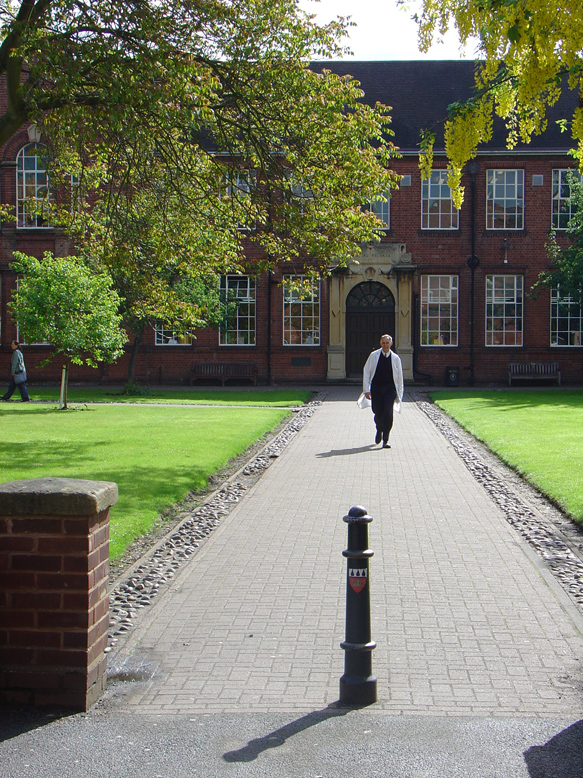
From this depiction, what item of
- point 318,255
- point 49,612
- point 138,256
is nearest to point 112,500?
point 49,612

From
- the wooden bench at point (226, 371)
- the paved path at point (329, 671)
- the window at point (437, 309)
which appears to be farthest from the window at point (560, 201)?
the paved path at point (329, 671)

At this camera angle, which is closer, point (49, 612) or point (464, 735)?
point (464, 735)

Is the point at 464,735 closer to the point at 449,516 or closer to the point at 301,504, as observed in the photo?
the point at 449,516

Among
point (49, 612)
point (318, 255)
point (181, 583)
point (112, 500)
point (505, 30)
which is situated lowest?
point (181, 583)

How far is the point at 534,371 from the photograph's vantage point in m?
31.5

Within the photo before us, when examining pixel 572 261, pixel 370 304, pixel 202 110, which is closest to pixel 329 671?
pixel 202 110

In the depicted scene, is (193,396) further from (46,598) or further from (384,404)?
(46,598)

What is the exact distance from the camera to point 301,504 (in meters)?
9.41

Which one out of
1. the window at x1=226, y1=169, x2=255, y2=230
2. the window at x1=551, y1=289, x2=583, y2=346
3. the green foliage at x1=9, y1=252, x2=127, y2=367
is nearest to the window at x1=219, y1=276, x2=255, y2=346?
the green foliage at x1=9, y1=252, x2=127, y2=367

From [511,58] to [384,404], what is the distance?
7.60 m

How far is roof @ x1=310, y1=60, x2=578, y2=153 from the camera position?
1282 inches

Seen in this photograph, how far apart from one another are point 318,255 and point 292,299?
65.0 feet

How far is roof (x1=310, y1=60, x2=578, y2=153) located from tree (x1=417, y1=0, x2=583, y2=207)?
24.7 meters

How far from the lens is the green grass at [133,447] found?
9531 mm
